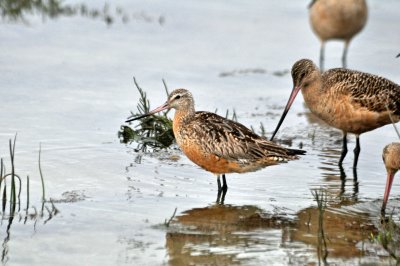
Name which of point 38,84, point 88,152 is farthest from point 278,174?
point 38,84

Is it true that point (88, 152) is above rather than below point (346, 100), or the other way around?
below

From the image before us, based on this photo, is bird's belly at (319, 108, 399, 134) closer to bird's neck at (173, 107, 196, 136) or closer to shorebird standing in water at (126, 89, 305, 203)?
shorebird standing in water at (126, 89, 305, 203)

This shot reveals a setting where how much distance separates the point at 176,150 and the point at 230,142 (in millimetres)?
1022

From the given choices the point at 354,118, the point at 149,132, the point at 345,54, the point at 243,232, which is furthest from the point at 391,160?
the point at 345,54

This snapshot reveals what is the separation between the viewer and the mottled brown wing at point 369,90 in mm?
8609

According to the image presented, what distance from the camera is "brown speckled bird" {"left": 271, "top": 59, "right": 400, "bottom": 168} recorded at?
8602mm

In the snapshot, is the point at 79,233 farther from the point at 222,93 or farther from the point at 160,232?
the point at 222,93

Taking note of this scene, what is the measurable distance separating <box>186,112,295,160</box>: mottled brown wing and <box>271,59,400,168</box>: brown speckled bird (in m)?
0.91

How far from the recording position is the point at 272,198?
7406 millimetres

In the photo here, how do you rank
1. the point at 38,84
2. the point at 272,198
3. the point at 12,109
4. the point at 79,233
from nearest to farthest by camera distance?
1. the point at 79,233
2. the point at 272,198
3. the point at 12,109
4. the point at 38,84

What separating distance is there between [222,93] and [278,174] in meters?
2.73

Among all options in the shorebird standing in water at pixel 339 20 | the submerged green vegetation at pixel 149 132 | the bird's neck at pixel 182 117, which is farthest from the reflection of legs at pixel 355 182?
the shorebird standing in water at pixel 339 20

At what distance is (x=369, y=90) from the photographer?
867 cm

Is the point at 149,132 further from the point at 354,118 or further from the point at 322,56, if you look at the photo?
the point at 322,56
